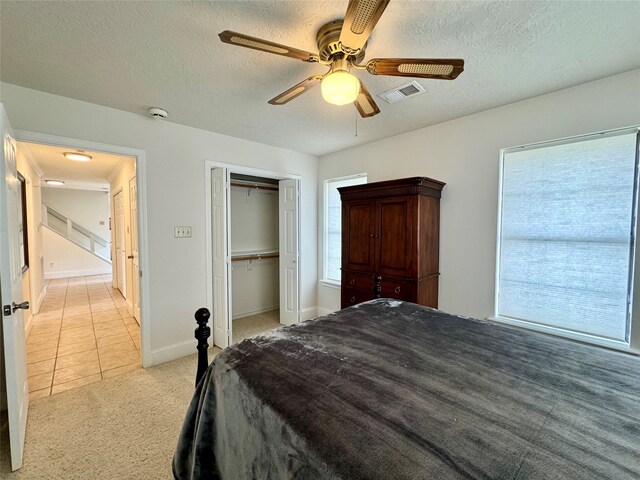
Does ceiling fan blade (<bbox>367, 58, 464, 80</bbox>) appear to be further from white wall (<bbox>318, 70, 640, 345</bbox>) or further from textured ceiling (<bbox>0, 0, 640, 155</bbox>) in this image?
white wall (<bbox>318, 70, 640, 345</bbox>)

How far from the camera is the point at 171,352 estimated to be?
2.93 metres

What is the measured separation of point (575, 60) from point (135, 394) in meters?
4.13

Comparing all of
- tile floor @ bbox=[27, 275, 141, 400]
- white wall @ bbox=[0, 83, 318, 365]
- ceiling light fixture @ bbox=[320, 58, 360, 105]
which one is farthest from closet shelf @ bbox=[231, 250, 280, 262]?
ceiling light fixture @ bbox=[320, 58, 360, 105]

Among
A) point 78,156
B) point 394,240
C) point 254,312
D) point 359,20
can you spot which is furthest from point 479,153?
point 78,156

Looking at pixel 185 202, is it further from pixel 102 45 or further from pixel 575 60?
pixel 575 60

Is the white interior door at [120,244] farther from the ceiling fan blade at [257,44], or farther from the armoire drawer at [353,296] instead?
the ceiling fan blade at [257,44]

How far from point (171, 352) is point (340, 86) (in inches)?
118

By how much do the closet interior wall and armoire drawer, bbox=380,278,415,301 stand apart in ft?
7.15

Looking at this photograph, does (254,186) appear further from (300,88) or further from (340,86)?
(340,86)

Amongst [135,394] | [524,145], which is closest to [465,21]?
[524,145]

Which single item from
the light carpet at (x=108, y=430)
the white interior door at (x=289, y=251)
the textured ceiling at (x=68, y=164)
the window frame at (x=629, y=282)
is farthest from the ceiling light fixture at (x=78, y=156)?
the window frame at (x=629, y=282)

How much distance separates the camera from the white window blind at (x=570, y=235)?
204 cm

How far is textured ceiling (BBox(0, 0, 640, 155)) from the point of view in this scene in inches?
56.1

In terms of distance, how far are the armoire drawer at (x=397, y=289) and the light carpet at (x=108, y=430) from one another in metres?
2.04
